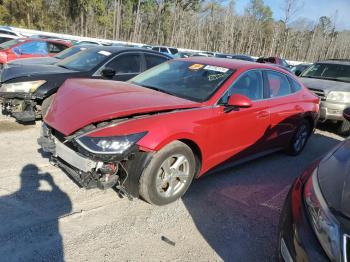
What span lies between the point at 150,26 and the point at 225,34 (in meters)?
14.2

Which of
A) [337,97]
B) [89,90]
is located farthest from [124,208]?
[337,97]

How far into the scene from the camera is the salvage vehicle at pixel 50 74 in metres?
5.91

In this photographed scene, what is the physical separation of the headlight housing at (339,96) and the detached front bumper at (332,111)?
0.11 metres

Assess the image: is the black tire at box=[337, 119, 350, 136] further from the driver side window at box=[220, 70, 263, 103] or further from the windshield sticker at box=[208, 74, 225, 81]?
the windshield sticker at box=[208, 74, 225, 81]

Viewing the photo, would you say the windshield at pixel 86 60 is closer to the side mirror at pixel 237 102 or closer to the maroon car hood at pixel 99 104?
the maroon car hood at pixel 99 104

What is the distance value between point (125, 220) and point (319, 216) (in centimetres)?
190

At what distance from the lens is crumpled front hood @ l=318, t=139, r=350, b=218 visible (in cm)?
219

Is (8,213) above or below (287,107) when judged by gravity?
below

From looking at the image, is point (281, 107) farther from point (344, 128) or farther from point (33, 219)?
point (344, 128)

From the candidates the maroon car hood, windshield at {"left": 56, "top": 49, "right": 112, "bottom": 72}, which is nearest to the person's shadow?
the maroon car hood

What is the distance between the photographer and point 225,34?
6281 cm

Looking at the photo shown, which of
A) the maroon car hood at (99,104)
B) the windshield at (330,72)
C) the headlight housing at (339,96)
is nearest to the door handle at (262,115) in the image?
the maroon car hood at (99,104)

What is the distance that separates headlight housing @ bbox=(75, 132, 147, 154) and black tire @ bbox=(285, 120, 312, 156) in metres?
3.62

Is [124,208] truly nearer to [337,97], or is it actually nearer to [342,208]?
[342,208]
